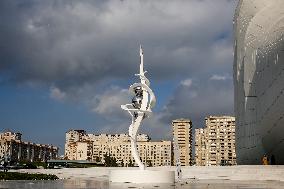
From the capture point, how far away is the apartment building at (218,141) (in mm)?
114569

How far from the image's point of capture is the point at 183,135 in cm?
12381

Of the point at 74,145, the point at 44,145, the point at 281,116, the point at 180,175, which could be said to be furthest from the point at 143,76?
the point at 44,145

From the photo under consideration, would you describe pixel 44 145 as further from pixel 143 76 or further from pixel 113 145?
pixel 143 76

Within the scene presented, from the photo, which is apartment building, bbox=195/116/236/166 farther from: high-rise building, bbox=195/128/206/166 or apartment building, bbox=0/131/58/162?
apartment building, bbox=0/131/58/162

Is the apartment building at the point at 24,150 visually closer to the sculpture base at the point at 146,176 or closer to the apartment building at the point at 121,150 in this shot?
the apartment building at the point at 121,150

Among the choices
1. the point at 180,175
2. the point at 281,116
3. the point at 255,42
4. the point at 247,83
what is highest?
the point at 255,42

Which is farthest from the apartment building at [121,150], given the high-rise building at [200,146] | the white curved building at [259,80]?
the white curved building at [259,80]

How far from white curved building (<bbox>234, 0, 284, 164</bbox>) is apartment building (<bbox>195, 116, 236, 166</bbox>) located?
72071mm

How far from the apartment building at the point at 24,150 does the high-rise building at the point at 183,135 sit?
126ft

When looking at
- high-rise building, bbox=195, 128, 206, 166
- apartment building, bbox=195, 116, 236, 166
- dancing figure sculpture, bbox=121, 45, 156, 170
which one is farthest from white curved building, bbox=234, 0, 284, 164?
high-rise building, bbox=195, 128, 206, 166

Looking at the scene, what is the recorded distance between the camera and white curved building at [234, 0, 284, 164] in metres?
33.4

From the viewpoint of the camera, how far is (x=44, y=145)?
521 ft

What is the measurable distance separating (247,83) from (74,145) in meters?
100

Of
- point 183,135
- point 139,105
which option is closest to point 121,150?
point 183,135
